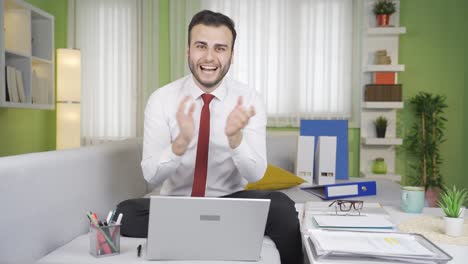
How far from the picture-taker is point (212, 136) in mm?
2168

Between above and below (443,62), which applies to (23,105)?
below

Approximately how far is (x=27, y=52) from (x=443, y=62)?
3897 millimetres

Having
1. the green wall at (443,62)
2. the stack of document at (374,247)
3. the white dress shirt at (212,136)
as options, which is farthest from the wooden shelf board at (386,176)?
the stack of document at (374,247)

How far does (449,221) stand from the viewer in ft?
5.08

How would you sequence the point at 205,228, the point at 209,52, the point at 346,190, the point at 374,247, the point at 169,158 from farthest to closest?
the point at 346,190
the point at 209,52
the point at 169,158
the point at 205,228
the point at 374,247

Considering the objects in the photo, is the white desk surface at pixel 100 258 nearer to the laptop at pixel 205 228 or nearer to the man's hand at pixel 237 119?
the laptop at pixel 205 228

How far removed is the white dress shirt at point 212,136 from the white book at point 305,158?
104cm

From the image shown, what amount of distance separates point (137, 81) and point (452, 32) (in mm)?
3241

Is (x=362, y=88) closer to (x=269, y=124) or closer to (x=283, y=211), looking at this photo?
(x=269, y=124)

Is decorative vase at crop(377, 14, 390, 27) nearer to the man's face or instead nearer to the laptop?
the man's face

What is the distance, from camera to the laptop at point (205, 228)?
1.40m

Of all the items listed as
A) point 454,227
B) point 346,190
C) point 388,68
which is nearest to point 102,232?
point 454,227

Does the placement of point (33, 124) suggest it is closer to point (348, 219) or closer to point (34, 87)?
point (34, 87)

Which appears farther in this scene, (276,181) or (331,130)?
(331,130)
